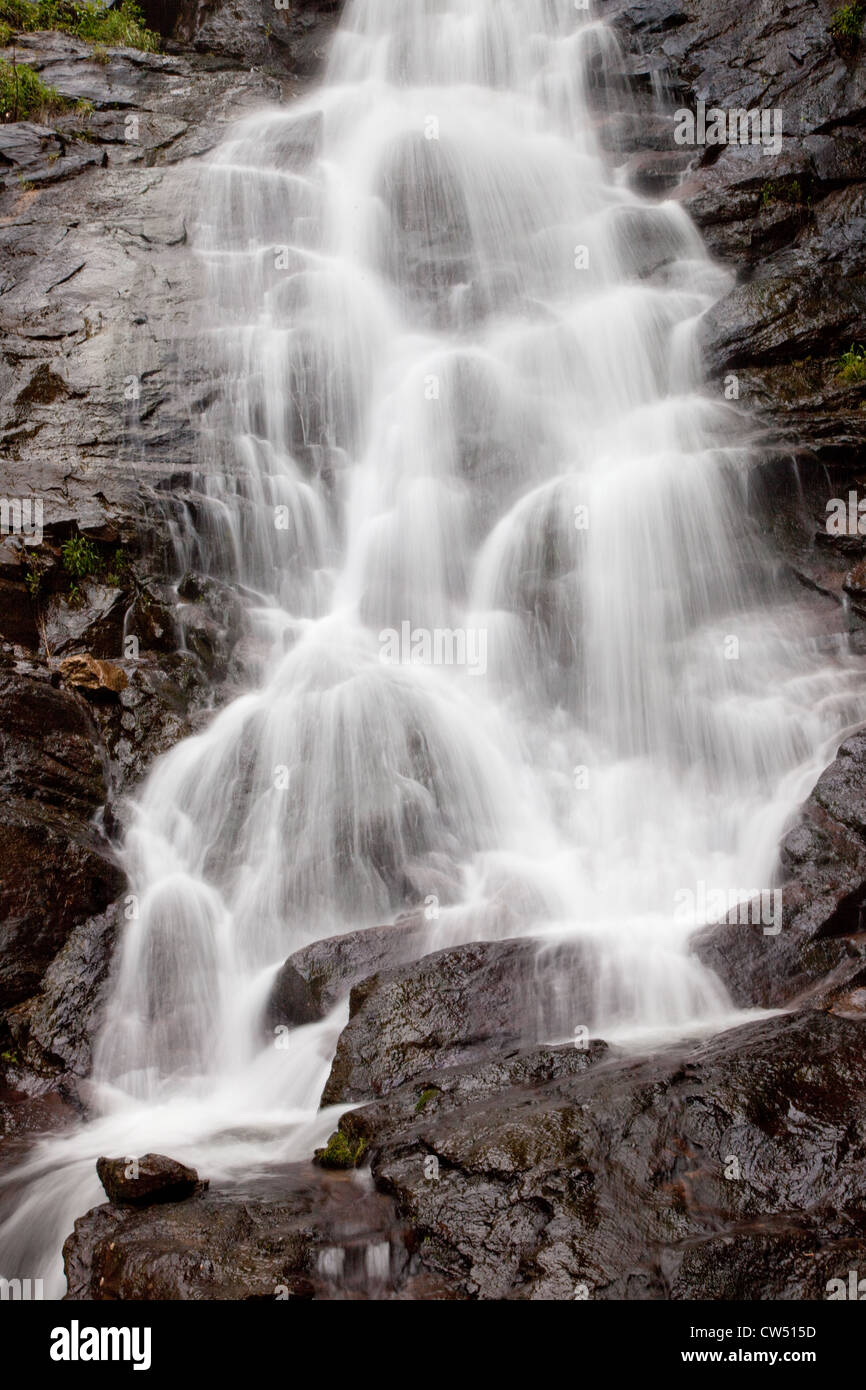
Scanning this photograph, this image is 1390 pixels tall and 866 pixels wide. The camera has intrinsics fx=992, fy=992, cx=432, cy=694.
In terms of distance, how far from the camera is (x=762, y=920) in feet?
21.3

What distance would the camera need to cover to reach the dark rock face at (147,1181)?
15.1ft

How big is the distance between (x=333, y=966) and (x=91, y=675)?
4.12 m

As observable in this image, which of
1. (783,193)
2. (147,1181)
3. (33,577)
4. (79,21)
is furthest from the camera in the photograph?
(79,21)

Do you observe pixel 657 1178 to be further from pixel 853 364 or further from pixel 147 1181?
pixel 853 364

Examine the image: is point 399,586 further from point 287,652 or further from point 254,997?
point 254,997

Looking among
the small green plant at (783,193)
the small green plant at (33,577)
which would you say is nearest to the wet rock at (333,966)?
the small green plant at (33,577)

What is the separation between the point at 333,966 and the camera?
686 cm

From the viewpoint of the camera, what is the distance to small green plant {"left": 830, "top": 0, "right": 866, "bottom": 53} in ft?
50.7

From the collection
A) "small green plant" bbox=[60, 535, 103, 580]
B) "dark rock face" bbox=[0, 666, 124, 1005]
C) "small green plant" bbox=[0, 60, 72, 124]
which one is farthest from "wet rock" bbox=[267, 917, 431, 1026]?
"small green plant" bbox=[0, 60, 72, 124]

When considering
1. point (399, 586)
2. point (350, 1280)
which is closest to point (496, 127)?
point (399, 586)

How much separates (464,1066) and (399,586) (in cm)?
693

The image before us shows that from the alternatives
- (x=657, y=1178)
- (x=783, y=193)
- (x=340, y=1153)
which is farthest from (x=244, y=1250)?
(x=783, y=193)

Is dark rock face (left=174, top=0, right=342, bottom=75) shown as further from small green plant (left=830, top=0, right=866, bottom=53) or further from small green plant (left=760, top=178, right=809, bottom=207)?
small green plant (left=760, top=178, right=809, bottom=207)

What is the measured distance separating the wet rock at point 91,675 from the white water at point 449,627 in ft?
3.42
